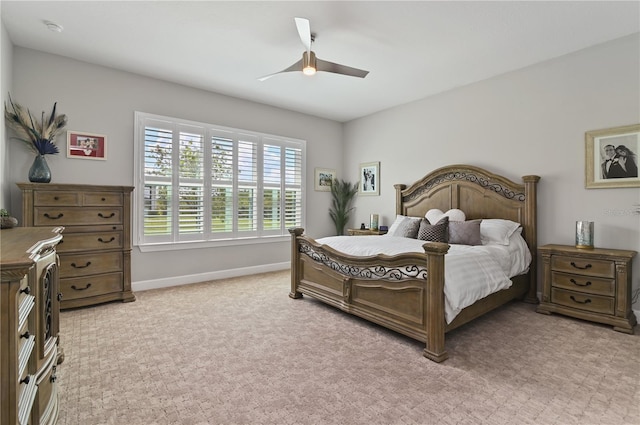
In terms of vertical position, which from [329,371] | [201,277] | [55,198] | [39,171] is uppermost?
[39,171]

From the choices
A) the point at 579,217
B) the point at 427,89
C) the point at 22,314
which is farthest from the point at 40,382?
the point at 427,89

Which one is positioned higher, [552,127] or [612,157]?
[552,127]

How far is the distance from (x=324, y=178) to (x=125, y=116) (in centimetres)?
350

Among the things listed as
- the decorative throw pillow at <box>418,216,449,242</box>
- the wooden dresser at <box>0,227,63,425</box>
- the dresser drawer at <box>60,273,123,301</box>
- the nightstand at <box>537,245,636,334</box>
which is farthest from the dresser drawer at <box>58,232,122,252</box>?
the nightstand at <box>537,245,636,334</box>

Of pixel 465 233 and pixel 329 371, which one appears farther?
pixel 465 233

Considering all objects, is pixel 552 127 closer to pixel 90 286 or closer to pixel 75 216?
pixel 75 216

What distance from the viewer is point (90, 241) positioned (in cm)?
355

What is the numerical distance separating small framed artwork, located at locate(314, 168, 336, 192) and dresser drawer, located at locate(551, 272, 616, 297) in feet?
13.1

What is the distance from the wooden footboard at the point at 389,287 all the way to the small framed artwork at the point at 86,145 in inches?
114

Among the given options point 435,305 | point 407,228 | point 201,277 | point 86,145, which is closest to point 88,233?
point 86,145

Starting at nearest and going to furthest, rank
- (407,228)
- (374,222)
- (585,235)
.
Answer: (585,235)
(407,228)
(374,222)

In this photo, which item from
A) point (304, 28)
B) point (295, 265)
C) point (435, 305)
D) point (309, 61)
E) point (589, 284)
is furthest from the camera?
point (295, 265)

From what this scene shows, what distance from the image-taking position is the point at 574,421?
1.72m

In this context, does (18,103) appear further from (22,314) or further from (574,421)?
(574,421)
